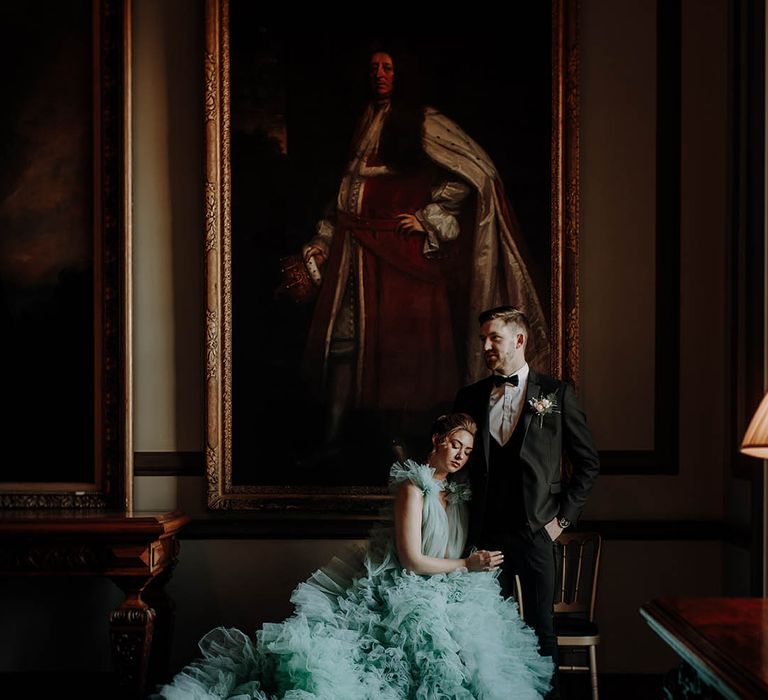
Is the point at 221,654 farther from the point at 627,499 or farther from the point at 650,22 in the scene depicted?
the point at 650,22

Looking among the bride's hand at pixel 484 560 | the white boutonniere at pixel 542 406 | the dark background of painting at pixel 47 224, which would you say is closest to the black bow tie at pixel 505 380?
the white boutonniere at pixel 542 406

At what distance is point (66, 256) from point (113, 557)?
1646mm

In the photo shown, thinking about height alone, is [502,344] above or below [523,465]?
above

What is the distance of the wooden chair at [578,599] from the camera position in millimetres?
3916

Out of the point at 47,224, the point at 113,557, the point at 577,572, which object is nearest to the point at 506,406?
the point at 577,572

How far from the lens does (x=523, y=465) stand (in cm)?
393

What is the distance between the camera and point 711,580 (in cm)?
474

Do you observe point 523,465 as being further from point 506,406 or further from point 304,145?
point 304,145

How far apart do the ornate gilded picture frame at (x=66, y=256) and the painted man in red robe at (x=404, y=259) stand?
107 centimetres

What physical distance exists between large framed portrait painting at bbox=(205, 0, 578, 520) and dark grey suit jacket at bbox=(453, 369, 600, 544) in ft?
2.18

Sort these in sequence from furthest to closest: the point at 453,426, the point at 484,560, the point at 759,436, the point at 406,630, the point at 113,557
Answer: the point at 113,557, the point at 453,426, the point at 484,560, the point at 406,630, the point at 759,436

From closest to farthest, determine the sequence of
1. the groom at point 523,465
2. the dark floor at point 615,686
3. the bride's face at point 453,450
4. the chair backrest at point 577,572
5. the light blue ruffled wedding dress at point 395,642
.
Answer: the light blue ruffled wedding dress at point 395,642
the bride's face at point 453,450
the groom at point 523,465
the chair backrest at point 577,572
the dark floor at point 615,686

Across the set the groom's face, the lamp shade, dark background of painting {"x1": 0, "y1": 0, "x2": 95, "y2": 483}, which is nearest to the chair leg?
the groom's face

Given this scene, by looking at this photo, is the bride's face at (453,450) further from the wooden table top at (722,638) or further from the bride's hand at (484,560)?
the wooden table top at (722,638)
